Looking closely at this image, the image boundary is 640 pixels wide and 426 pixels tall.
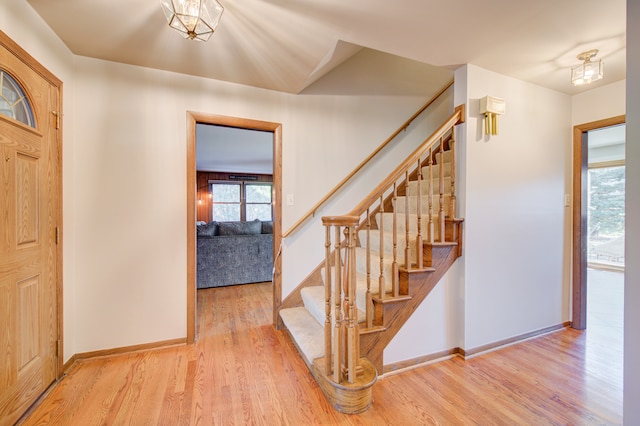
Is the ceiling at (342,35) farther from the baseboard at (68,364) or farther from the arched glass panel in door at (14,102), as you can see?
the baseboard at (68,364)

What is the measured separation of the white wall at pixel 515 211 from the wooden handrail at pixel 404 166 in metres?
0.09

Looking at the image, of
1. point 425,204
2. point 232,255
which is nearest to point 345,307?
point 425,204

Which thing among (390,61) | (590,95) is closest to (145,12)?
(390,61)

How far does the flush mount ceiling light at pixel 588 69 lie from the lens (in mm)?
1904

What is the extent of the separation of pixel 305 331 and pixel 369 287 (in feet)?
2.28

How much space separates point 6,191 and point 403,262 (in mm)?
2355

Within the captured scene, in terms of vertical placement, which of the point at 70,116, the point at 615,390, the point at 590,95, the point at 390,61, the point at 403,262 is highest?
the point at 390,61

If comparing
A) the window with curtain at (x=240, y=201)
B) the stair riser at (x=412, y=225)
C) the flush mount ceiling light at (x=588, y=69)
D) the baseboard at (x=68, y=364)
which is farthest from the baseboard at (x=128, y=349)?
the window with curtain at (x=240, y=201)

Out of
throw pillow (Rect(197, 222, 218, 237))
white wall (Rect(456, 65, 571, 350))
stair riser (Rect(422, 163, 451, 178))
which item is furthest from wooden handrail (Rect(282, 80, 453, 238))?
throw pillow (Rect(197, 222, 218, 237))

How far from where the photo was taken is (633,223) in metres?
1.11

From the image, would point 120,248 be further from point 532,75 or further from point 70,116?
point 532,75

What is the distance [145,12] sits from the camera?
1.55 metres

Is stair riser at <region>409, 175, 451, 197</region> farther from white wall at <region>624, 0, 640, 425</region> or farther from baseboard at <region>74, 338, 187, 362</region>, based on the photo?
baseboard at <region>74, 338, 187, 362</region>

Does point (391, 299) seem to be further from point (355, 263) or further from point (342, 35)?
point (342, 35)
